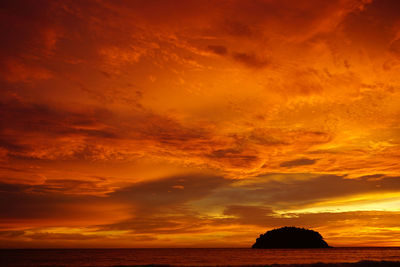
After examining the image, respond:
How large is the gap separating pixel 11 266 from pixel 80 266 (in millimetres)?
16381

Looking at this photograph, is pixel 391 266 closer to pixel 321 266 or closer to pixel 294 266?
pixel 321 266

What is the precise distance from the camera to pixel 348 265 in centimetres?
5000

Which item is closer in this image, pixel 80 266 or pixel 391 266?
pixel 391 266

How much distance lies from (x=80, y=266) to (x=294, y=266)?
171 feet

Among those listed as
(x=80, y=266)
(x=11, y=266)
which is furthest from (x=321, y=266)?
(x=11, y=266)

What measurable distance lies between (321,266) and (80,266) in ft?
183

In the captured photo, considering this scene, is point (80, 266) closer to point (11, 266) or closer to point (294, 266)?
point (11, 266)

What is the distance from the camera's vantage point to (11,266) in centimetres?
8081

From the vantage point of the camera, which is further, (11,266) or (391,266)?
(11,266)

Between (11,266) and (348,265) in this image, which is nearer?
(348,265)

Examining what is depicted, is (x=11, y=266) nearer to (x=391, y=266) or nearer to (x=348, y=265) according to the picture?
(x=348, y=265)

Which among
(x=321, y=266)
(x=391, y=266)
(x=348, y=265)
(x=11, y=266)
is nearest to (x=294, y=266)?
(x=321, y=266)

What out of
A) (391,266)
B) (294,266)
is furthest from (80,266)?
(391,266)

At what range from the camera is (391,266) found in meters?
48.9
